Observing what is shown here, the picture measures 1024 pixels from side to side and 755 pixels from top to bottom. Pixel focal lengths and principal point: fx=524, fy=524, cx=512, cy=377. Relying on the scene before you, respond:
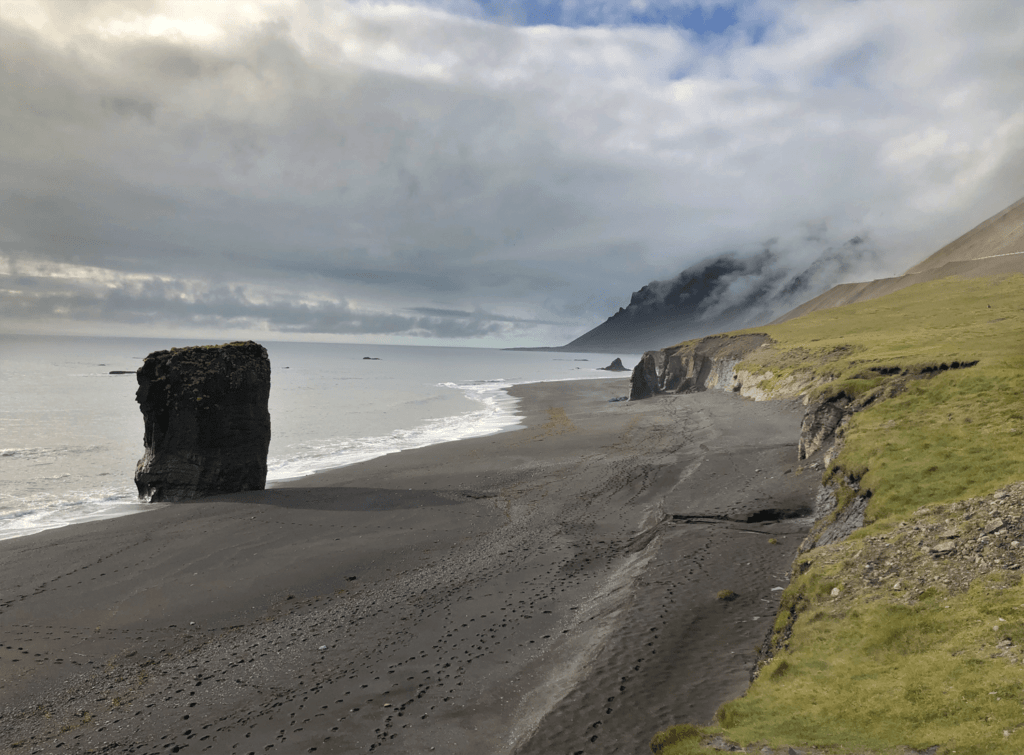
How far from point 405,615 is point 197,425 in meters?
18.4

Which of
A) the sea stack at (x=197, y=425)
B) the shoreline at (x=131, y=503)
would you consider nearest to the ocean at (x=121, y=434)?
the shoreline at (x=131, y=503)

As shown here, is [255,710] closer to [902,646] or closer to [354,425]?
[902,646]

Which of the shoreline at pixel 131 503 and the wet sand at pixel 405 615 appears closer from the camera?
the wet sand at pixel 405 615

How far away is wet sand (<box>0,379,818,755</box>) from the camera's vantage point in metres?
10.2

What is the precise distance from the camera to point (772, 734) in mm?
7430

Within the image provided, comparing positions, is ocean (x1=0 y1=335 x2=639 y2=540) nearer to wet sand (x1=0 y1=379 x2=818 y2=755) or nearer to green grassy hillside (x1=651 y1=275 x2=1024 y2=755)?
wet sand (x1=0 y1=379 x2=818 y2=755)

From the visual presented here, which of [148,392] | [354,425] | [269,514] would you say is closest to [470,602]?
[269,514]

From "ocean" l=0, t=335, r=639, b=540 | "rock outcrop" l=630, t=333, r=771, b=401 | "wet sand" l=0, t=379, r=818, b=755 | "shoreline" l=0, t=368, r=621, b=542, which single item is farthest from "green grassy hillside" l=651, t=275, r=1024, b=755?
"rock outcrop" l=630, t=333, r=771, b=401

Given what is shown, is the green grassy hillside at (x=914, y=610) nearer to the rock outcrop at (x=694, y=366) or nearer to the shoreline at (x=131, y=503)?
the shoreline at (x=131, y=503)

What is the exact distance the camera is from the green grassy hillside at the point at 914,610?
277 inches

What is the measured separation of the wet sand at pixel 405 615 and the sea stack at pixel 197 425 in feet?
6.21

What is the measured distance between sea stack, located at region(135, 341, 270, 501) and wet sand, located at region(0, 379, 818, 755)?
189 cm

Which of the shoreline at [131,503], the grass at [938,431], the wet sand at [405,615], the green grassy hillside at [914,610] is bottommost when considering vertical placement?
the wet sand at [405,615]

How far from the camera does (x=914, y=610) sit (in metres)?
9.27
